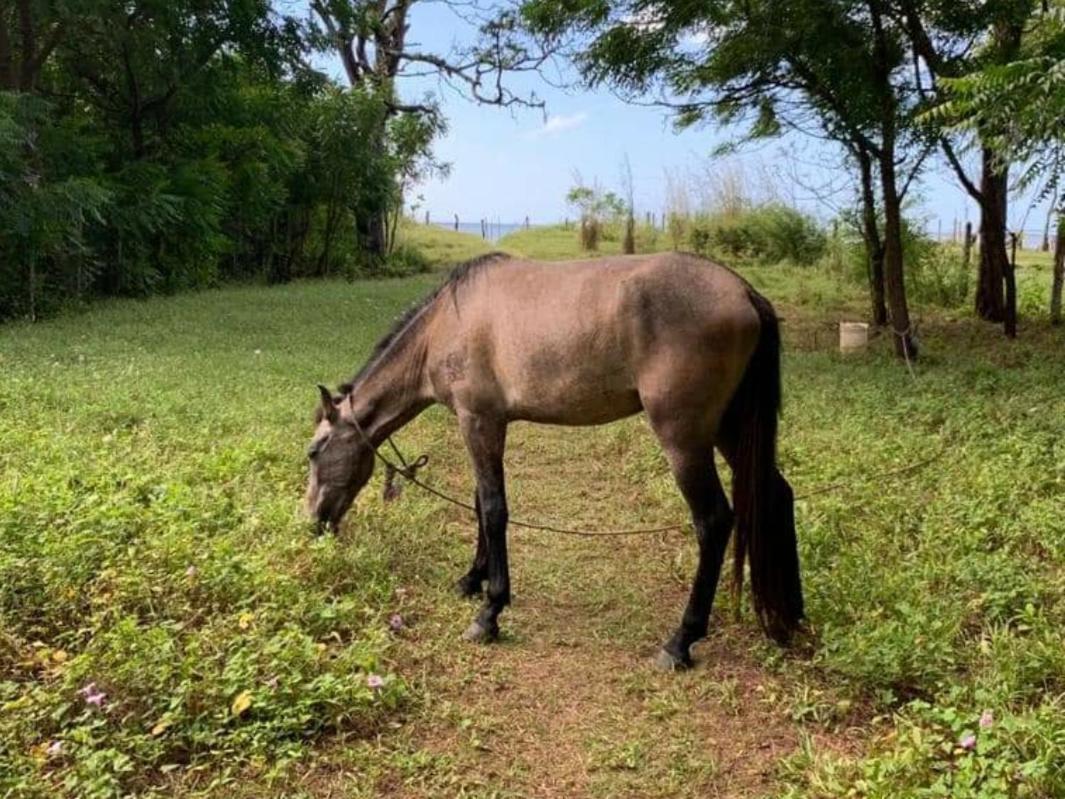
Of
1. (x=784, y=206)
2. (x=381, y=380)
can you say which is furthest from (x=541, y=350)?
(x=784, y=206)

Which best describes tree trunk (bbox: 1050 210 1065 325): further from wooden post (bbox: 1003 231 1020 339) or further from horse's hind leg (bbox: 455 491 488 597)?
horse's hind leg (bbox: 455 491 488 597)

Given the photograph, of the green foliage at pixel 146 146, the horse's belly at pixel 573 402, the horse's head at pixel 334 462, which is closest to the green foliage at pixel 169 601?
the horse's head at pixel 334 462

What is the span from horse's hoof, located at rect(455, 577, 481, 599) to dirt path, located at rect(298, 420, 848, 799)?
0.23 feet

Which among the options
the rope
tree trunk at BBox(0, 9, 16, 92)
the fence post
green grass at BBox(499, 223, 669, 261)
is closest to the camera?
the rope

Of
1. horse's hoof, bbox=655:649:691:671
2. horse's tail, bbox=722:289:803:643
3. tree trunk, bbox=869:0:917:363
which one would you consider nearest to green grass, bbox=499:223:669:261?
tree trunk, bbox=869:0:917:363

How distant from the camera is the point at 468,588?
3.63 meters

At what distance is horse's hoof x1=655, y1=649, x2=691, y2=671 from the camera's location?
303 centimetres

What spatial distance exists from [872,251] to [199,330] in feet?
24.0

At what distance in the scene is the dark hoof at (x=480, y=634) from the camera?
10.6 ft

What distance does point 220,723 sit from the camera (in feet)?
7.93

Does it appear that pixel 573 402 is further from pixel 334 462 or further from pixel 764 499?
pixel 334 462

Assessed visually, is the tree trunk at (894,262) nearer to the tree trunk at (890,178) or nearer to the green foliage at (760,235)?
the tree trunk at (890,178)

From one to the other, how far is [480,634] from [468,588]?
0.41 meters

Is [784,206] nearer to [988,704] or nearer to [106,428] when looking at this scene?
[106,428]
